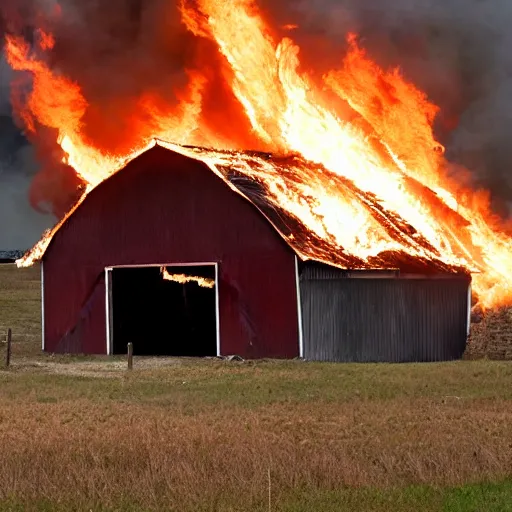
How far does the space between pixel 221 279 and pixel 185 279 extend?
4.36 m

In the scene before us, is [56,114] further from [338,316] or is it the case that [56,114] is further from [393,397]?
[393,397]

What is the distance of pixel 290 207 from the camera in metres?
36.2

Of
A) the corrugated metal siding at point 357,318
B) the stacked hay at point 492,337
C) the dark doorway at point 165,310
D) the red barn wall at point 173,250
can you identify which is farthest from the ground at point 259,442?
the dark doorway at point 165,310

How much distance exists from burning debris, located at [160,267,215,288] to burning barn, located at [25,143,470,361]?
5cm

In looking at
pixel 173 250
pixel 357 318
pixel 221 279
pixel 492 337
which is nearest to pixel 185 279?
pixel 173 250

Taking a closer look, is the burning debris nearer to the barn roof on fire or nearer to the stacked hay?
the barn roof on fire

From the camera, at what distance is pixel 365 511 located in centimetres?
1175

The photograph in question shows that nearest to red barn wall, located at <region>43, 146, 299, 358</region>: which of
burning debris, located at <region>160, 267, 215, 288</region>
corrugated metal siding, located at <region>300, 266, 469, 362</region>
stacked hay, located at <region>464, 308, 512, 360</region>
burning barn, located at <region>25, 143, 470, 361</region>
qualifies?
burning barn, located at <region>25, 143, 470, 361</region>

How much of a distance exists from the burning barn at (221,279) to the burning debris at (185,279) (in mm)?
46

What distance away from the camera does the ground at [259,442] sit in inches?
494

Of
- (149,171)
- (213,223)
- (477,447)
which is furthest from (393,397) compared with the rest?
(149,171)

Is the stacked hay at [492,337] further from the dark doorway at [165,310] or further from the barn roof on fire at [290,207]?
the dark doorway at [165,310]

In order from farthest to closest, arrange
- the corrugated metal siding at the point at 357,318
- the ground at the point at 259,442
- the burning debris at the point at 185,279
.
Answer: the burning debris at the point at 185,279, the corrugated metal siding at the point at 357,318, the ground at the point at 259,442

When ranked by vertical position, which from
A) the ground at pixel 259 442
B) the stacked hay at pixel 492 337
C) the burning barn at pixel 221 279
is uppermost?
the burning barn at pixel 221 279
